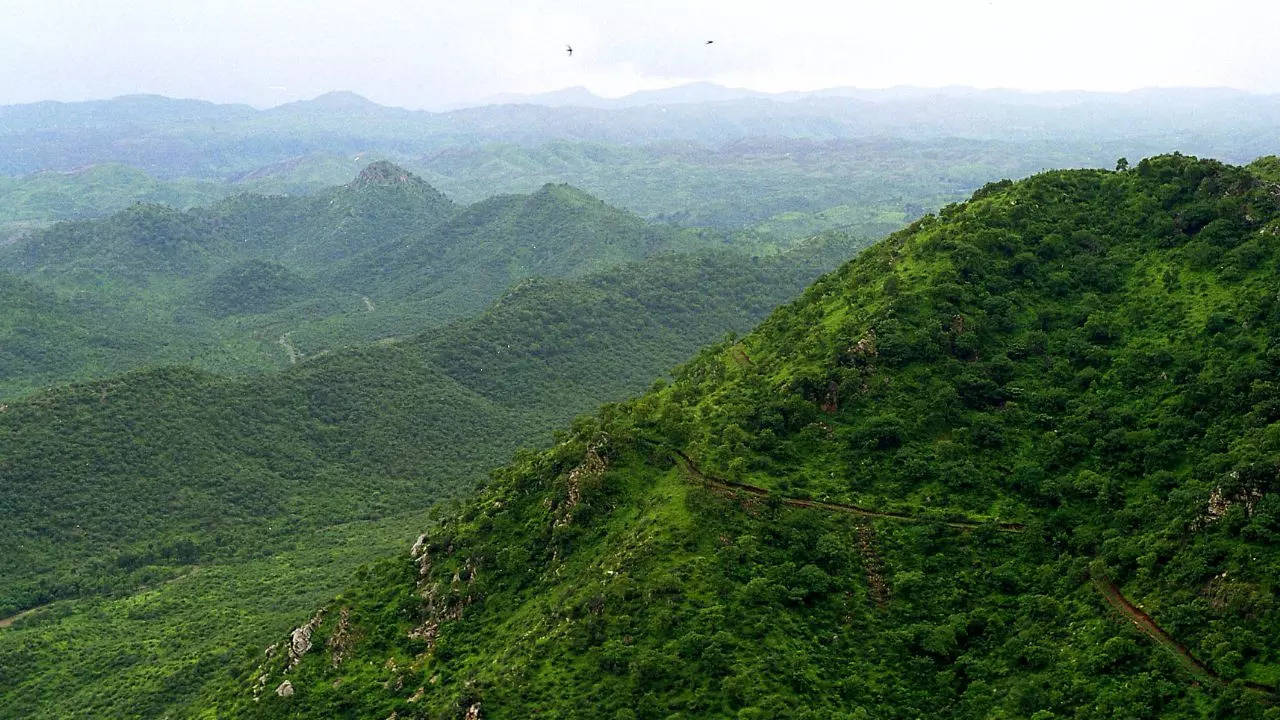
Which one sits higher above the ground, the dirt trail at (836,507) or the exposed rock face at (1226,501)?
the exposed rock face at (1226,501)

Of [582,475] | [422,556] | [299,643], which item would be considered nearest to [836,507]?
[582,475]

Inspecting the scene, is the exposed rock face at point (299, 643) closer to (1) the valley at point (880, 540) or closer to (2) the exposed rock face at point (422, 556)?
(1) the valley at point (880, 540)

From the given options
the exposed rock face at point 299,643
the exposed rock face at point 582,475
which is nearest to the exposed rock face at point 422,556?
the exposed rock face at point 299,643

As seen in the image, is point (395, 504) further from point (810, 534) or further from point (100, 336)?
point (100, 336)

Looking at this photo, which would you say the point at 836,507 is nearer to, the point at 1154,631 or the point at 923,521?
the point at 923,521

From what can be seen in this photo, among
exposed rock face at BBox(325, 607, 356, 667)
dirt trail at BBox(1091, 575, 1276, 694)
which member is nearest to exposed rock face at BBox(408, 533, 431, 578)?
exposed rock face at BBox(325, 607, 356, 667)

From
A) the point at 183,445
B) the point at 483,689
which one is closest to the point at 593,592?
the point at 483,689
